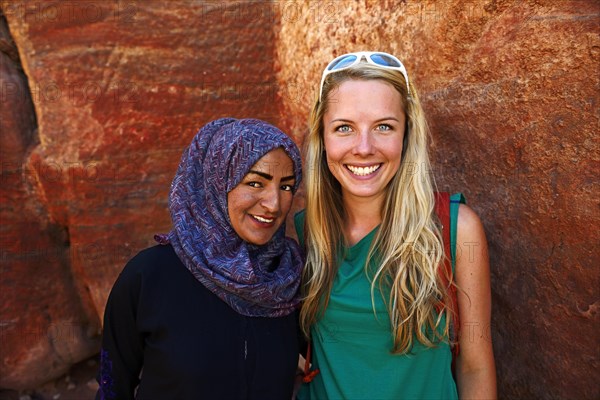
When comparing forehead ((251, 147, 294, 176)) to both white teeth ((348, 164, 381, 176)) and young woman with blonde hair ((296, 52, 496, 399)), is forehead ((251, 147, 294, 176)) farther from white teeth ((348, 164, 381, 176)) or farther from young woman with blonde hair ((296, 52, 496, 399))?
white teeth ((348, 164, 381, 176))

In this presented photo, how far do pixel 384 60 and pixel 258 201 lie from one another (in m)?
0.77

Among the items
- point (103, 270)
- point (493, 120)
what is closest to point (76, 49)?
point (103, 270)

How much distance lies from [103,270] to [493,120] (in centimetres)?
265

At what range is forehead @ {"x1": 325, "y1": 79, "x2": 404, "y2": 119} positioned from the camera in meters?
2.03

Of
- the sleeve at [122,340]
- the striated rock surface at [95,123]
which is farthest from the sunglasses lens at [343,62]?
the striated rock surface at [95,123]

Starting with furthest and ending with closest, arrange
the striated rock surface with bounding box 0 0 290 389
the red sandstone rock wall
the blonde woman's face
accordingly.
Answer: the striated rock surface with bounding box 0 0 290 389
the red sandstone rock wall
the blonde woman's face

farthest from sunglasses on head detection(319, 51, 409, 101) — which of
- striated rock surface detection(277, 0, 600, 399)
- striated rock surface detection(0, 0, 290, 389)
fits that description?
striated rock surface detection(0, 0, 290, 389)

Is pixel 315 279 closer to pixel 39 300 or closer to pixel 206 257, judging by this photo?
pixel 206 257

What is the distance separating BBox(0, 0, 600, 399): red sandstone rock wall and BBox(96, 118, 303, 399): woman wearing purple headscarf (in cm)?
100

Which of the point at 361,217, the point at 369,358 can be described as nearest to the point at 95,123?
the point at 361,217

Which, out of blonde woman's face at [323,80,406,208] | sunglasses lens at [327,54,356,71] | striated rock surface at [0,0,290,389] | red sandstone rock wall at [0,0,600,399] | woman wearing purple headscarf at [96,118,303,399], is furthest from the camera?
striated rock surface at [0,0,290,389]

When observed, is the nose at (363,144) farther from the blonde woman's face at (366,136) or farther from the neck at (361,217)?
the neck at (361,217)

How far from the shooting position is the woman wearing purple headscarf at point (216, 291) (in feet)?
6.23

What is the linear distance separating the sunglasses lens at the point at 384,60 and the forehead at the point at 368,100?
9cm
